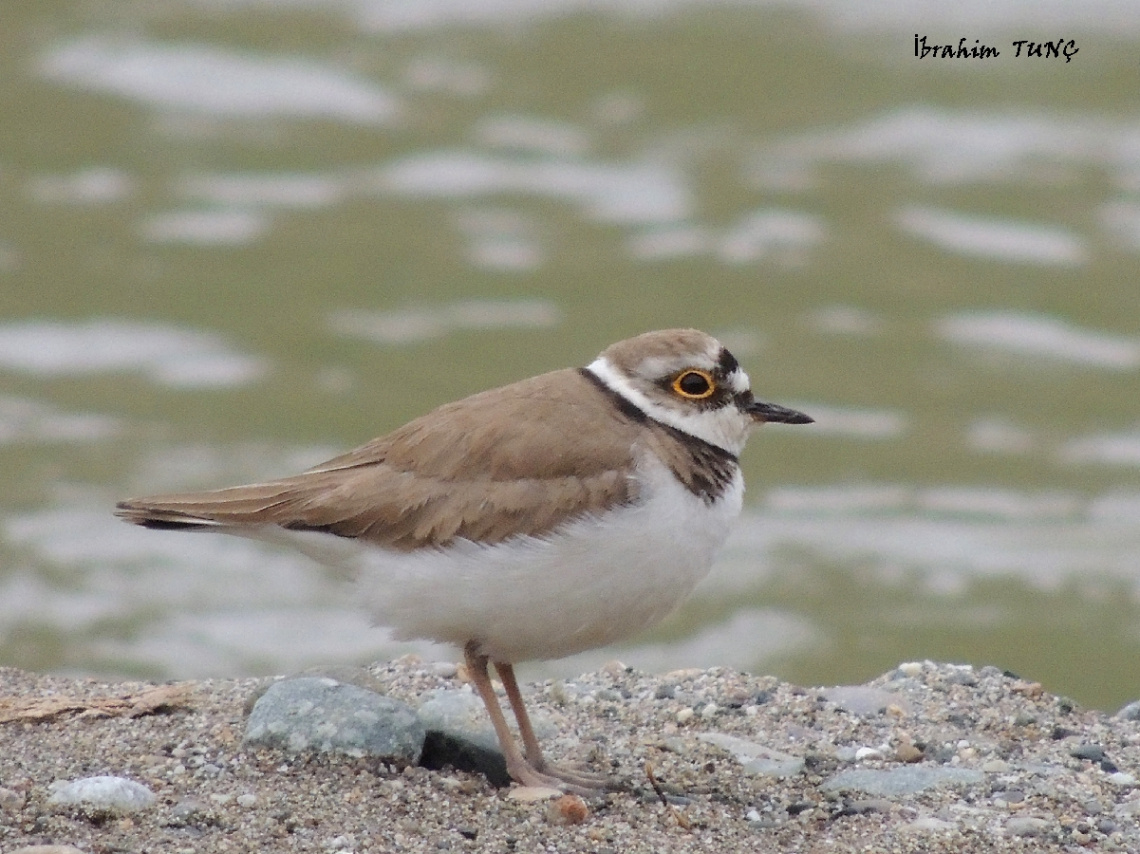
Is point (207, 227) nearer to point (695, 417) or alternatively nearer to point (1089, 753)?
point (695, 417)

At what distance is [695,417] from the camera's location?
255 inches

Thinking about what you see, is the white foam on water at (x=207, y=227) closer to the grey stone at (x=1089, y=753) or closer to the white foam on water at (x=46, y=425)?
the white foam on water at (x=46, y=425)

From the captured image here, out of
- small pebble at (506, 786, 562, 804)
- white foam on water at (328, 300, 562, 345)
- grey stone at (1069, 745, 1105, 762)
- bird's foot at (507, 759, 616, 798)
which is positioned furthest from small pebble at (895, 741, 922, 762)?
white foam on water at (328, 300, 562, 345)

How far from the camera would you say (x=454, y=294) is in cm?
1521

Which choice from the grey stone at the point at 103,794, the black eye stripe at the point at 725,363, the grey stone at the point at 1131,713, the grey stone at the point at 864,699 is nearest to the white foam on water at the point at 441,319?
the grey stone at the point at 864,699

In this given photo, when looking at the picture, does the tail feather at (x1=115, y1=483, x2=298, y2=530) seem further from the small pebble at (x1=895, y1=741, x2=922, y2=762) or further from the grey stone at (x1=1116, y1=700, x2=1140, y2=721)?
the grey stone at (x1=1116, y1=700, x2=1140, y2=721)

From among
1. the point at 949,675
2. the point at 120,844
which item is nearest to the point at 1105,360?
the point at 949,675

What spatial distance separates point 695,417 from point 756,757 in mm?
1216

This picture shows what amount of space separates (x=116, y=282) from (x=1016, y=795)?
1089 cm

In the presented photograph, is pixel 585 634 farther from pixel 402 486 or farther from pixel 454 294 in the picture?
pixel 454 294

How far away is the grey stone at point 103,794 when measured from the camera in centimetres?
548

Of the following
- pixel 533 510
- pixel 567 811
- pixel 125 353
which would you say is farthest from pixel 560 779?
pixel 125 353

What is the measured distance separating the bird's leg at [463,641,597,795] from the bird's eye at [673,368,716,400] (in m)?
1.18

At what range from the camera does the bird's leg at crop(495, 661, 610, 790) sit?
20.3 feet
